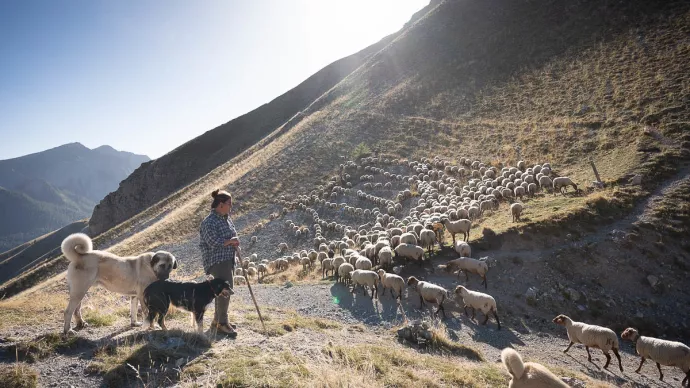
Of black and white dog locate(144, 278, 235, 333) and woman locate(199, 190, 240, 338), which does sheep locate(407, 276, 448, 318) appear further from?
black and white dog locate(144, 278, 235, 333)

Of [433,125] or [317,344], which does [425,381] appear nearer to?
[317,344]

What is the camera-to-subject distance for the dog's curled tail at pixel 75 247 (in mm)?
7047

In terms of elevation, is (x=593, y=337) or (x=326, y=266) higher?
(x=326, y=266)

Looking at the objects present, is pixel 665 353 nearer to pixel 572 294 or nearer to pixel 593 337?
pixel 593 337

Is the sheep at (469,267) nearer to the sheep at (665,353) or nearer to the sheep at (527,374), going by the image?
the sheep at (665,353)

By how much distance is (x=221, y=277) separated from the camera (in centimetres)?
762

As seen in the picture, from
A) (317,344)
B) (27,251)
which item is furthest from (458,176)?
(27,251)

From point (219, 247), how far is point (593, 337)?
10.3m

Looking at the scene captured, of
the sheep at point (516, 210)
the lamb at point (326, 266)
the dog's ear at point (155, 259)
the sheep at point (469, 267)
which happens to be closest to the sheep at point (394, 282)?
the sheep at point (469, 267)

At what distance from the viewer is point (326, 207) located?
1328 inches

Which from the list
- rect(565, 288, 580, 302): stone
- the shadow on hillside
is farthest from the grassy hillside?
the shadow on hillside

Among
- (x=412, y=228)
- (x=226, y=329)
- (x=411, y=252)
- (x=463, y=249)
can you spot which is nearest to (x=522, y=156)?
(x=412, y=228)

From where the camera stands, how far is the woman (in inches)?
292

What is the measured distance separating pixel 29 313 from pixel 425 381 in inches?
368
